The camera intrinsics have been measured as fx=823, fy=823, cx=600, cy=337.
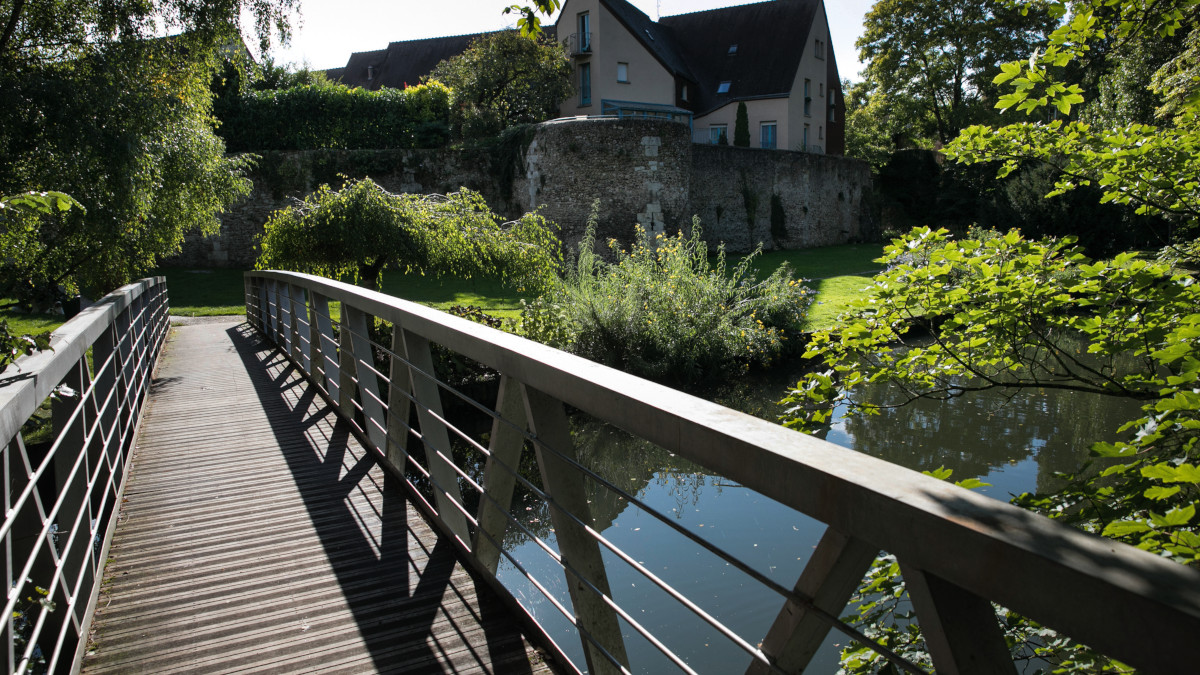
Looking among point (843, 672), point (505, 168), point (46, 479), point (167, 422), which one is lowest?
point (46, 479)

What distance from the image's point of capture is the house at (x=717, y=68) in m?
30.9

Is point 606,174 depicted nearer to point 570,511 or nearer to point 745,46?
point 745,46

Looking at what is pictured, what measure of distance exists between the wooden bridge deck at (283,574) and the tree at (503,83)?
21.3 metres

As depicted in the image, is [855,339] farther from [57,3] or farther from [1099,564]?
[57,3]

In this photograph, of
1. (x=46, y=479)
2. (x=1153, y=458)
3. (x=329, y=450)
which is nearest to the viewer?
(x=1153, y=458)

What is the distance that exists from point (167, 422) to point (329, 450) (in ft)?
5.33

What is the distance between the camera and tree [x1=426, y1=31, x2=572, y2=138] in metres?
25.0

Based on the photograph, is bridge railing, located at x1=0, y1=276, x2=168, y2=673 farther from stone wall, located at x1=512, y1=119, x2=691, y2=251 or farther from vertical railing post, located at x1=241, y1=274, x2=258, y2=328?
stone wall, located at x1=512, y1=119, x2=691, y2=251

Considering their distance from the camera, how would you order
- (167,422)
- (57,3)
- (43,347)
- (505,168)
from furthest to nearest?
(505,168)
(57,3)
(167,422)
(43,347)

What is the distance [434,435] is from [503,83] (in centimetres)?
2460

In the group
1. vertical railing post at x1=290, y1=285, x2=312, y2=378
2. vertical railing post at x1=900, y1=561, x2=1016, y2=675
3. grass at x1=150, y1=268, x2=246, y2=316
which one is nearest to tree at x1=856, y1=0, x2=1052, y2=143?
grass at x1=150, y1=268, x2=246, y2=316

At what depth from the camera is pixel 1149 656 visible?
2.58ft

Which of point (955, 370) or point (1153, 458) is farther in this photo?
point (955, 370)

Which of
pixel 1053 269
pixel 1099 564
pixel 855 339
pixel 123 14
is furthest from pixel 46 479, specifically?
pixel 1099 564
